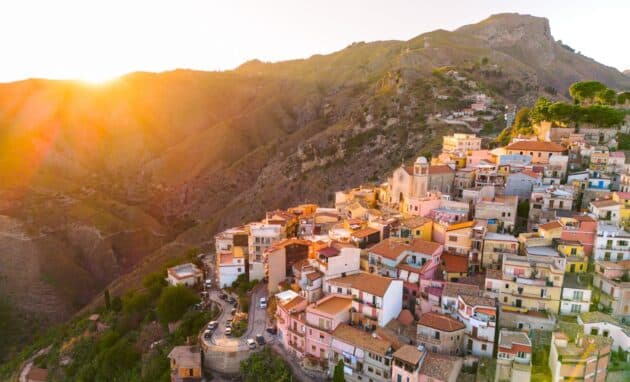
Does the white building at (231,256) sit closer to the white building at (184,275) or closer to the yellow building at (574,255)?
the white building at (184,275)

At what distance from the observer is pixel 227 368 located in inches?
1284

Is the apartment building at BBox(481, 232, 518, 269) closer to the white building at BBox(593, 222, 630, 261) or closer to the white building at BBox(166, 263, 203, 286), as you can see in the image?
the white building at BBox(593, 222, 630, 261)

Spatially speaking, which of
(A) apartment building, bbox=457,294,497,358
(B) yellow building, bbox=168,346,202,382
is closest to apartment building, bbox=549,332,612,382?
(A) apartment building, bbox=457,294,497,358

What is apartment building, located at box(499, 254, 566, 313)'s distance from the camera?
28.7 meters

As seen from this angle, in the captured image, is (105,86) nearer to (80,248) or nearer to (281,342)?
(80,248)

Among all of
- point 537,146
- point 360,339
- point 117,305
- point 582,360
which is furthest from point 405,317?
point 117,305

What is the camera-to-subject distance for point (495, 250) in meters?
34.1

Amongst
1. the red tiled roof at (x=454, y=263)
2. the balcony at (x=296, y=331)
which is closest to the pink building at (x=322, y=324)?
the balcony at (x=296, y=331)

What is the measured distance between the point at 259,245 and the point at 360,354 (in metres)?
18.6

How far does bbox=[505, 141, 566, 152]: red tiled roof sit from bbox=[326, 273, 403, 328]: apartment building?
25.3m

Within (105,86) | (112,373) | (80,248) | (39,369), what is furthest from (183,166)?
(112,373)

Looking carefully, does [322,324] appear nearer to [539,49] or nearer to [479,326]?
[479,326]

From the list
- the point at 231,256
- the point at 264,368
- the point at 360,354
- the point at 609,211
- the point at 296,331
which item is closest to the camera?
the point at 360,354

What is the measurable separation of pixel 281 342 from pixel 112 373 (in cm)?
1783
